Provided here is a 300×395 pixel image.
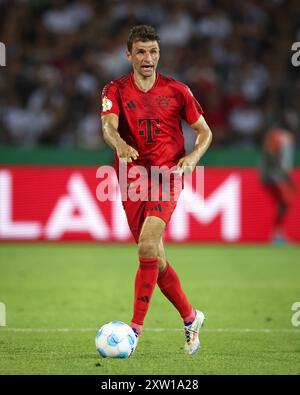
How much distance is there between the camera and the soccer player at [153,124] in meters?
6.54

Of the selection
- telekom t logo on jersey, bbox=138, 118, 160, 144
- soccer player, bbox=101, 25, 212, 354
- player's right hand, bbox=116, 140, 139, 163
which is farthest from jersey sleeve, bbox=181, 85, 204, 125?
player's right hand, bbox=116, 140, 139, 163

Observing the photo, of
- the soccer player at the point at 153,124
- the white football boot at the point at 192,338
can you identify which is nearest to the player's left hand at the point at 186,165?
the soccer player at the point at 153,124

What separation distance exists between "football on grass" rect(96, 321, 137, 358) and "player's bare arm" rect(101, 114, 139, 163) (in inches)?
45.3

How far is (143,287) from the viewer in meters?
6.44

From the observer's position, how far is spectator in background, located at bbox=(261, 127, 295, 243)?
14.7 m

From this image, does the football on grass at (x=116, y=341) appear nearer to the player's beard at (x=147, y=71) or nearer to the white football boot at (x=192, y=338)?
the white football boot at (x=192, y=338)

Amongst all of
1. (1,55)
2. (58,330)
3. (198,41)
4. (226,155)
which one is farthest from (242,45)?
(58,330)

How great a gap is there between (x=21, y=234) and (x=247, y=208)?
3.65 meters

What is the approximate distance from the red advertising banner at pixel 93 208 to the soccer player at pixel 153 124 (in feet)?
24.8

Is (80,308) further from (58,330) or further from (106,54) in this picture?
(106,54)

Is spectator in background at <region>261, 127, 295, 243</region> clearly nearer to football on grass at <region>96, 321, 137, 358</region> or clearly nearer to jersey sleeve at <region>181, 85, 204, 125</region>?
jersey sleeve at <region>181, 85, 204, 125</region>

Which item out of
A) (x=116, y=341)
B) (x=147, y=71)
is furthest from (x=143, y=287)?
(x=147, y=71)

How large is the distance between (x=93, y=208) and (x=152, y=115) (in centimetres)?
783

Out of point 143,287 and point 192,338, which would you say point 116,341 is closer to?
point 143,287
